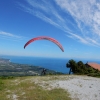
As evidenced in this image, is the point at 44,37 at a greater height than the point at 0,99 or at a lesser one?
greater

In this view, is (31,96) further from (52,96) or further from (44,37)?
(44,37)

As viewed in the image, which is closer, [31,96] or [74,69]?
[31,96]

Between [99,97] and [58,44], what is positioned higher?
[58,44]

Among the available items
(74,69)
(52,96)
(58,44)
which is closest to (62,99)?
(52,96)

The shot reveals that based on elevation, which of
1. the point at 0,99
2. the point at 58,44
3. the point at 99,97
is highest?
the point at 58,44

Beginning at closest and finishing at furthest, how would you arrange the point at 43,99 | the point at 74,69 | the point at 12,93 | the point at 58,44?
the point at 43,99 → the point at 58,44 → the point at 12,93 → the point at 74,69

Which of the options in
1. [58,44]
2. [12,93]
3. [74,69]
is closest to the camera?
[58,44]

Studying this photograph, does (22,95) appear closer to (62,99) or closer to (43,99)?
(43,99)

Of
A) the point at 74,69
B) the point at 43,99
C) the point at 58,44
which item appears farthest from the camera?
the point at 74,69

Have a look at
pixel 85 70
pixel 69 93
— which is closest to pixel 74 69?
pixel 85 70
